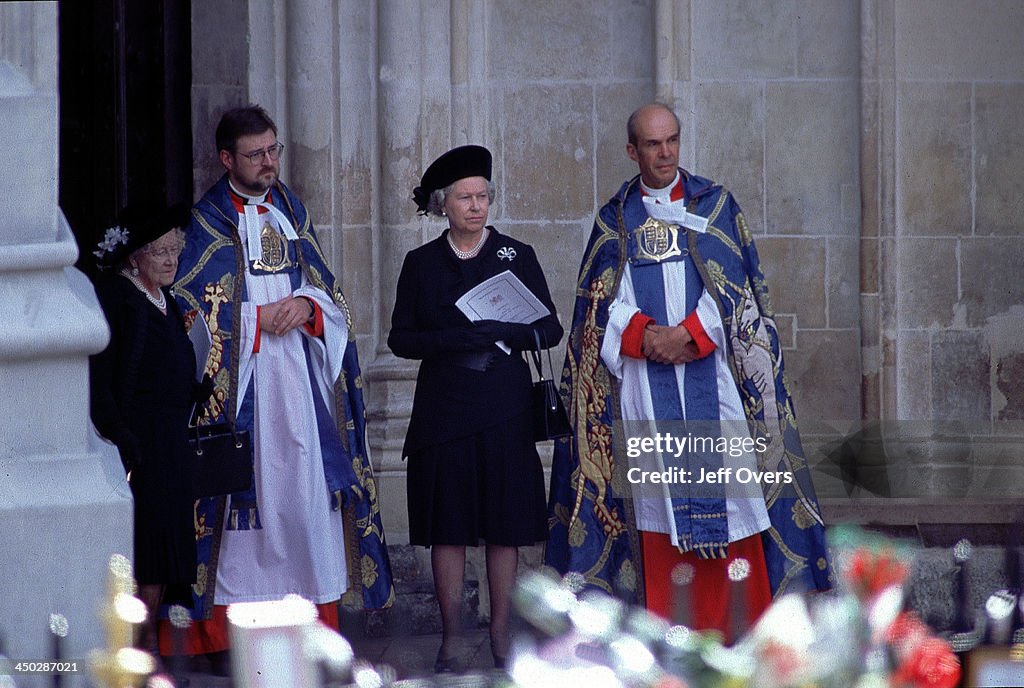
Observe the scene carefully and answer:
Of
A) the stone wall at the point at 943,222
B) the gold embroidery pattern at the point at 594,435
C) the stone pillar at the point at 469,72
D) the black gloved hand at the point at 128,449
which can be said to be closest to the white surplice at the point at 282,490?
the black gloved hand at the point at 128,449

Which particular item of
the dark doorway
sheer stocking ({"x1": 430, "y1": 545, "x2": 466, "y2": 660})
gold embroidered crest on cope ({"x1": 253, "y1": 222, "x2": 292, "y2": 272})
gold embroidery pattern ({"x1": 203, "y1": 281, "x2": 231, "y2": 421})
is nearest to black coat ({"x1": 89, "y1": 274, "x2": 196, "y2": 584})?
gold embroidery pattern ({"x1": 203, "y1": 281, "x2": 231, "y2": 421})

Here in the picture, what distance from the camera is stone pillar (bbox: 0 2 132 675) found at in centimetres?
407

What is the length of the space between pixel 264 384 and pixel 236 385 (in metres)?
0.09

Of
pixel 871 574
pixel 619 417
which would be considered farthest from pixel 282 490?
pixel 871 574

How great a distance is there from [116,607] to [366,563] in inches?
144

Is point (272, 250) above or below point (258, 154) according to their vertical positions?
below

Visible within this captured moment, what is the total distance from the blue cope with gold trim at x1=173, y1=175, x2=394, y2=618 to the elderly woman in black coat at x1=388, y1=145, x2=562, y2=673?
26cm

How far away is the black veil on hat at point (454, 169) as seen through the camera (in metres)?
5.52

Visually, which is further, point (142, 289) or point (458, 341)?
point (458, 341)

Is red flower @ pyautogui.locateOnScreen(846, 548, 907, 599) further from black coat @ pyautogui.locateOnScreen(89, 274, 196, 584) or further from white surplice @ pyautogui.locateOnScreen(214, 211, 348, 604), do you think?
white surplice @ pyautogui.locateOnScreen(214, 211, 348, 604)

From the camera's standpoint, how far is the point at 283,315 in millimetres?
5508

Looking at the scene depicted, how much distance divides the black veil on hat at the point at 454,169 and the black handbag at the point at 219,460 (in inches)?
38.7

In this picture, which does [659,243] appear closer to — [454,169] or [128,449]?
[454,169]

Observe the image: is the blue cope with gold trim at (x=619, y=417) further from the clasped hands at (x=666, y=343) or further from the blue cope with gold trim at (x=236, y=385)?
the blue cope with gold trim at (x=236, y=385)
